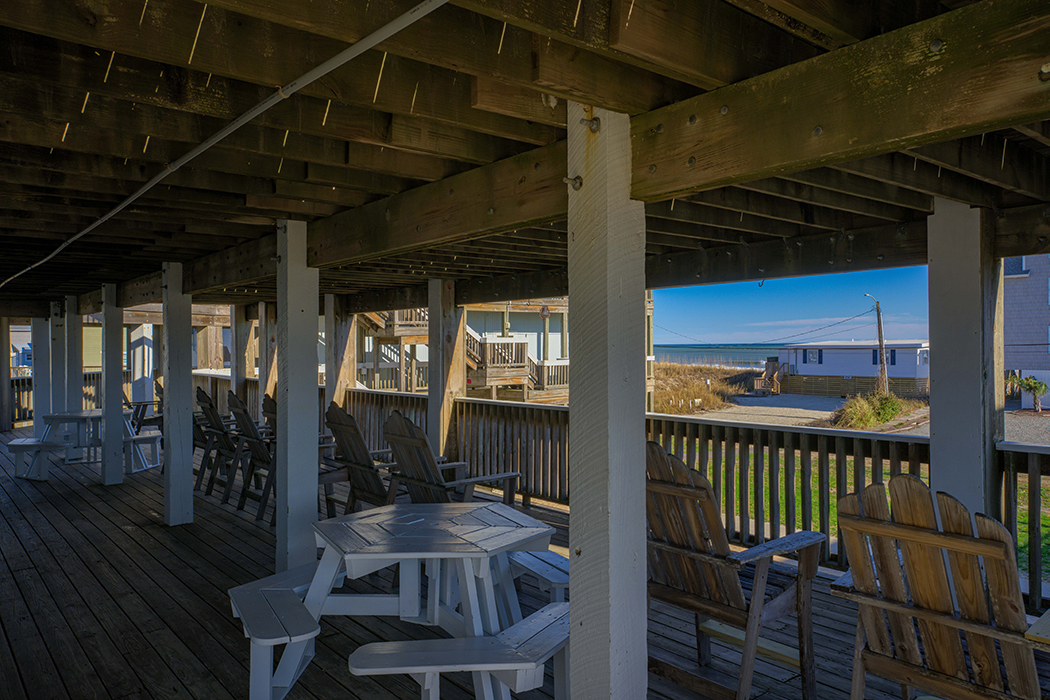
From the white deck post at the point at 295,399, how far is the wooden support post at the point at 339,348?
18.1 ft

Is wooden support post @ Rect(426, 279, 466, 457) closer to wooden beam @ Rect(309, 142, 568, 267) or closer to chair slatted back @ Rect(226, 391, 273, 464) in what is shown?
chair slatted back @ Rect(226, 391, 273, 464)

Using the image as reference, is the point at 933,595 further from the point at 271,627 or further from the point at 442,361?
the point at 442,361

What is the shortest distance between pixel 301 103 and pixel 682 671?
2.88 meters

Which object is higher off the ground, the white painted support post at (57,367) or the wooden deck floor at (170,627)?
the white painted support post at (57,367)

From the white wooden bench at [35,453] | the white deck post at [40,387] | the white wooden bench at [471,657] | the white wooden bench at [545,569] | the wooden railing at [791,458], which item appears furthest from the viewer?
the white deck post at [40,387]

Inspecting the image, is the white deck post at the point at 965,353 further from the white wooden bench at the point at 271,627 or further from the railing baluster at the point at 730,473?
the white wooden bench at the point at 271,627

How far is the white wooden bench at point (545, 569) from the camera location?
323 centimetres

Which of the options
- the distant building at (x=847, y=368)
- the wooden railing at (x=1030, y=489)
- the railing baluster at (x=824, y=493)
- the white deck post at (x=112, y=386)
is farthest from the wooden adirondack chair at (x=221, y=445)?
the distant building at (x=847, y=368)

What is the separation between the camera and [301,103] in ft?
8.06

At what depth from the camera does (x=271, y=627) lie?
258cm

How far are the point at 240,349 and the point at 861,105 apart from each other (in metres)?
11.8

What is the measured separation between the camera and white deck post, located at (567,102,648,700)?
215 centimetres

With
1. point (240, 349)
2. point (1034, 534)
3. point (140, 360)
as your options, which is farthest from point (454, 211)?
point (140, 360)

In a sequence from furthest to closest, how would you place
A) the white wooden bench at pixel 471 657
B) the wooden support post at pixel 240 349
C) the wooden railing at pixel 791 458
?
the wooden support post at pixel 240 349, the wooden railing at pixel 791 458, the white wooden bench at pixel 471 657
